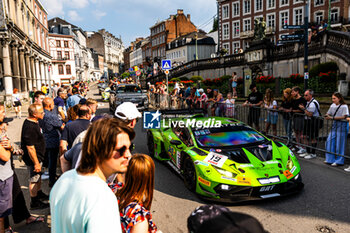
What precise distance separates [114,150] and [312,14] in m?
48.3

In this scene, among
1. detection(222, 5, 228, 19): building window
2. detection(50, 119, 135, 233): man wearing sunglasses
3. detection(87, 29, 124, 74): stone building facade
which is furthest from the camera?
detection(87, 29, 124, 74): stone building facade

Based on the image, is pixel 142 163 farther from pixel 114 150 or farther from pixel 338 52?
pixel 338 52

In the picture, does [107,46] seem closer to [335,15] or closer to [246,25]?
[246,25]

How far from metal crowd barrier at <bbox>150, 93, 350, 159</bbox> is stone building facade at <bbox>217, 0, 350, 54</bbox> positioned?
102ft

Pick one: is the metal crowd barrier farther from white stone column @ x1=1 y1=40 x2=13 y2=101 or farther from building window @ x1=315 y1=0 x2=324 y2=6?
building window @ x1=315 y1=0 x2=324 y2=6

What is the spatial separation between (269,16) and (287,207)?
48.0 m

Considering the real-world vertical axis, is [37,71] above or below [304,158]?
above

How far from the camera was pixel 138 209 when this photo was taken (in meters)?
2.16

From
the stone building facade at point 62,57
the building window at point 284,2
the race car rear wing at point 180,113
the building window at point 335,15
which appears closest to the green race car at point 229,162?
the race car rear wing at point 180,113

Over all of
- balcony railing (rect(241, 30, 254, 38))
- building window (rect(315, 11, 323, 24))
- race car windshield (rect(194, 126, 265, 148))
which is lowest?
race car windshield (rect(194, 126, 265, 148))

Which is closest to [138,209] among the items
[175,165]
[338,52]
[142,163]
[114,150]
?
[142,163]

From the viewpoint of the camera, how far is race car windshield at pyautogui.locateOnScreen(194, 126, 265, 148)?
5598 millimetres

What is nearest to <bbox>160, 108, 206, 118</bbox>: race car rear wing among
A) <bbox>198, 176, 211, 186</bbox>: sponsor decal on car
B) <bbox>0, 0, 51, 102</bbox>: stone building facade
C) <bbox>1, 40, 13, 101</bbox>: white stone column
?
<bbox>198, 176, 211, 186</bbox>: sponsor decal on car

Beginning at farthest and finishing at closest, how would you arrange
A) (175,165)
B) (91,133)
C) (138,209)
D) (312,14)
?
(312,14) → (175,165) → (138,209) → (91,133)
